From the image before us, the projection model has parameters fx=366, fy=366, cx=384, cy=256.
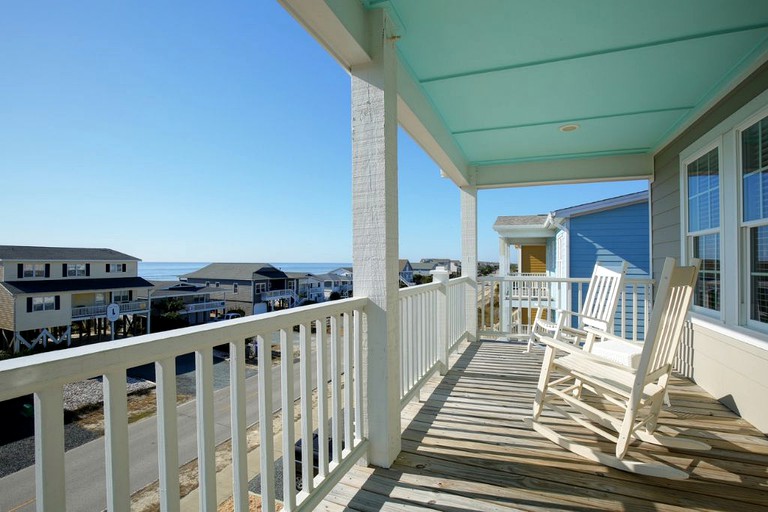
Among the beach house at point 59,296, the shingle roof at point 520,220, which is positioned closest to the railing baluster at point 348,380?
the beach house at point 59,296

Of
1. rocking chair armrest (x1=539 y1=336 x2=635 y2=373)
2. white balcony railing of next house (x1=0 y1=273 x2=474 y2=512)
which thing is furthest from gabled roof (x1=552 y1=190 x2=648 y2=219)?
white balcony railing of next house (x1=0 y1=273 x2=474 y2=512)

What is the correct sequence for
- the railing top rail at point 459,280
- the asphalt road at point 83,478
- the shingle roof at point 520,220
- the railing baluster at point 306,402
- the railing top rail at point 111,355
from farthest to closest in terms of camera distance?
the shingle roof at point 520,220, the railing top rail at point 459,280, the railing baluster at point 306,402, the asphalt road at point 83,478, the railing top rail at point 111,355

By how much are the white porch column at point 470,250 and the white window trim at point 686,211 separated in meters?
2.16

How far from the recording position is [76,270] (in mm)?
2668

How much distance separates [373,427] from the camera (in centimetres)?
201

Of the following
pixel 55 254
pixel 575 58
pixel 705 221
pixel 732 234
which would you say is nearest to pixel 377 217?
pixel 575 58

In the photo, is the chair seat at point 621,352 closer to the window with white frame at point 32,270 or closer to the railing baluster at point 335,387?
the railing baluster at point 335,387

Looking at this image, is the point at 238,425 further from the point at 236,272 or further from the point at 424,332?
the point at 236,272

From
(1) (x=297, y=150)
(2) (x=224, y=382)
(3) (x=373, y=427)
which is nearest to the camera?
(2) (x=224, y=382)

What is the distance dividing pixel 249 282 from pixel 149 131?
222 cm

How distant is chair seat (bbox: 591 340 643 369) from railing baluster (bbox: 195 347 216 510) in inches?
99.9

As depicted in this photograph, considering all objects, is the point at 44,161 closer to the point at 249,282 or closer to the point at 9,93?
the point at 9,93

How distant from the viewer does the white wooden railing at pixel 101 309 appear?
248cm

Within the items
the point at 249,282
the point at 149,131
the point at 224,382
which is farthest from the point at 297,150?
Answer: the point at 224,382
